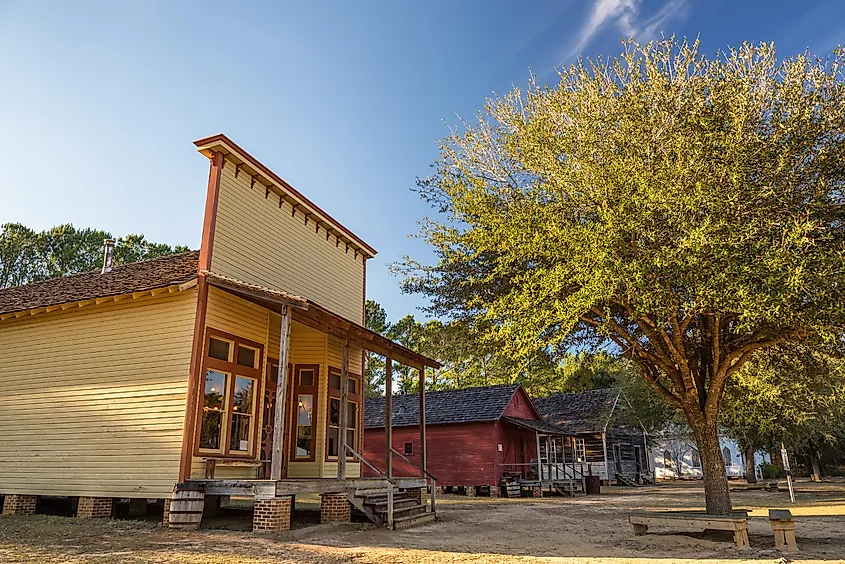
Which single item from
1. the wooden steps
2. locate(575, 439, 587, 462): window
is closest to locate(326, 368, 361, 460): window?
the wooden steps

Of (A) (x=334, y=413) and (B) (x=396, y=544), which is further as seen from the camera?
(A) (x=334, y=413)

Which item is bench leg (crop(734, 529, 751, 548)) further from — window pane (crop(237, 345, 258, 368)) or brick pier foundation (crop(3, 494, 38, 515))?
brick pier foundation (crop(3, 494, 38, 515))

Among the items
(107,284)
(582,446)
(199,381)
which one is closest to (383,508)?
(199,381)

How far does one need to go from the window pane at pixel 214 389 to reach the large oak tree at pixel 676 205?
5.61 m

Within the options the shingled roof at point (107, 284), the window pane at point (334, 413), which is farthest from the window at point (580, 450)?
the shingled roof at point (107, 284)

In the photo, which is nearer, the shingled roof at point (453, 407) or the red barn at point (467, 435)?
the red barn at point (467, 435)

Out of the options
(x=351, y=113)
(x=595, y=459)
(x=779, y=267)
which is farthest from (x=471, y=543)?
(x=595, y=459)

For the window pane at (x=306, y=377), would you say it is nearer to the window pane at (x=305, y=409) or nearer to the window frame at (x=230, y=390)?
the window pane at (x=305, y=409)

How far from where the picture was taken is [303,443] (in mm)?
14906

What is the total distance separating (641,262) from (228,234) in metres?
8.32

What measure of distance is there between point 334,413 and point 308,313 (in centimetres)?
425

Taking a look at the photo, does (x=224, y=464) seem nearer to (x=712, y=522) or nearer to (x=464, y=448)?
(x=712, y=522)

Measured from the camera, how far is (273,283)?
14.3 meters

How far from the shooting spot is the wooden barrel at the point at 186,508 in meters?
10.7
